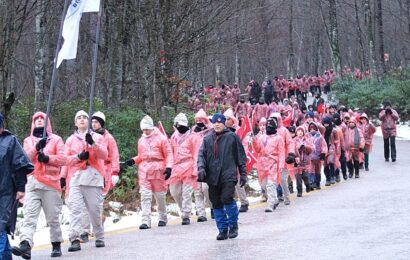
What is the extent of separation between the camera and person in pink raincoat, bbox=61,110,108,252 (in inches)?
472

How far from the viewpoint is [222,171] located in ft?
40.6

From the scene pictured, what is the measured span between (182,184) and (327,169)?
7157mm

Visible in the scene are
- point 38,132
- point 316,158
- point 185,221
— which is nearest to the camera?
point 38,132

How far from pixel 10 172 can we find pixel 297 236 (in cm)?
497

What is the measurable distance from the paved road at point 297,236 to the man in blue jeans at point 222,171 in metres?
0.33

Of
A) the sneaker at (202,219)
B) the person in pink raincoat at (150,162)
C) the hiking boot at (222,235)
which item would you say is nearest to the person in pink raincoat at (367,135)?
the sneaker at (202,219)

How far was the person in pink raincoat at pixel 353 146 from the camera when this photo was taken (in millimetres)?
23172

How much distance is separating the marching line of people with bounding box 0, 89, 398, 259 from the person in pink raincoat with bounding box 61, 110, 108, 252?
1cm

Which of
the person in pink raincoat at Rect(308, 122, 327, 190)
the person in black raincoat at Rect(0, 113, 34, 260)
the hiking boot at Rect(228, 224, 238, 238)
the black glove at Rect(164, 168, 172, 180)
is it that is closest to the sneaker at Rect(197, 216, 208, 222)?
the black glove at Rect(164, 168, 172, 180)

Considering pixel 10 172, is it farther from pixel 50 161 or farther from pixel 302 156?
pixel 302 156

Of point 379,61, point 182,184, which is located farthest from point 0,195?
point 379,61

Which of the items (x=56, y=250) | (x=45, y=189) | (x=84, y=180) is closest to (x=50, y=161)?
(x=45, y=189)

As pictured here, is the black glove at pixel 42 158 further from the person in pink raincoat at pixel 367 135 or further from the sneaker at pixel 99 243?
the person in pink raincoat at pixel 367 135

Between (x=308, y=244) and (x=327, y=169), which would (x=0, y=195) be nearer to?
(x=308, y=244)
